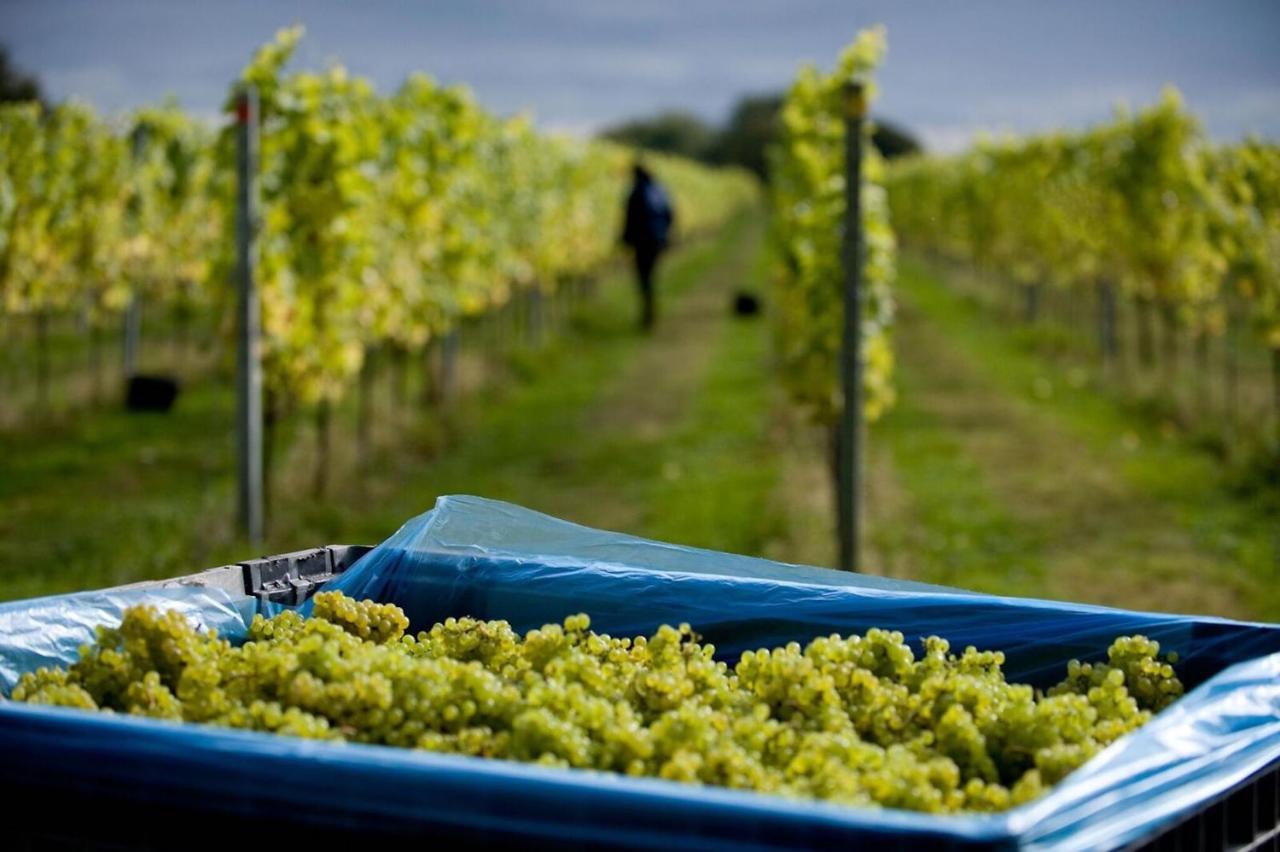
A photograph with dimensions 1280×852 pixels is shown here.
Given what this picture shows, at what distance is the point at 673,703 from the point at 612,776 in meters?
0.65

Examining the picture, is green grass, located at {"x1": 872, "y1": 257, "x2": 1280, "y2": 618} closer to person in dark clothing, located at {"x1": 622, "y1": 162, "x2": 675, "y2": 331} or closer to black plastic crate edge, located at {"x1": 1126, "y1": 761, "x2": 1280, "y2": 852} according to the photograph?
person in dark clothing, located at {"x1": 622, "y1": 162, "x2": 675, "y2": 331}

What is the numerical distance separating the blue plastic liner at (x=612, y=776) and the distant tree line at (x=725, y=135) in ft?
323

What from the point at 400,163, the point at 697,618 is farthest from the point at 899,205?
the point at 697,618

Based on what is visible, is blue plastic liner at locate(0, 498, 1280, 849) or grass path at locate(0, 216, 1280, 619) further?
grass path at locate(0, 216, 1280, 619)

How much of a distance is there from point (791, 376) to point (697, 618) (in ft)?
19.3

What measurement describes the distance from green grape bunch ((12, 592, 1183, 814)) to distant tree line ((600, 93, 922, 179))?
98801mm

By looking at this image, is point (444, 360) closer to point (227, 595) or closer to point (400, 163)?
point (400, 163)

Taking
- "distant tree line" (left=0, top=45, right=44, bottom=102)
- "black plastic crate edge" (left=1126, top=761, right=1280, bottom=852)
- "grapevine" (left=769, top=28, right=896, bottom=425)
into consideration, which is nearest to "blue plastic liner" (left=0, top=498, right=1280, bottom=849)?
"black plastic crate edge" (left=1126, top=761, right=1280, bottom=852)

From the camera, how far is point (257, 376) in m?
7.36

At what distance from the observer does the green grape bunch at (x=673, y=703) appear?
1.91 metres

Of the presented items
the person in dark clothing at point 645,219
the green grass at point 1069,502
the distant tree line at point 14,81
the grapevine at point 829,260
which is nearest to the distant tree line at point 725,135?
the distant tree line at point 14,81

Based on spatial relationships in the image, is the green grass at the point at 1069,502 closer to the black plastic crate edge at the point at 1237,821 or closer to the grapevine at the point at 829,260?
the grapevine at the point at 829,260

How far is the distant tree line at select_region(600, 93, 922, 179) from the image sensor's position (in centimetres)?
10600

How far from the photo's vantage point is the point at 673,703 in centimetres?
221
